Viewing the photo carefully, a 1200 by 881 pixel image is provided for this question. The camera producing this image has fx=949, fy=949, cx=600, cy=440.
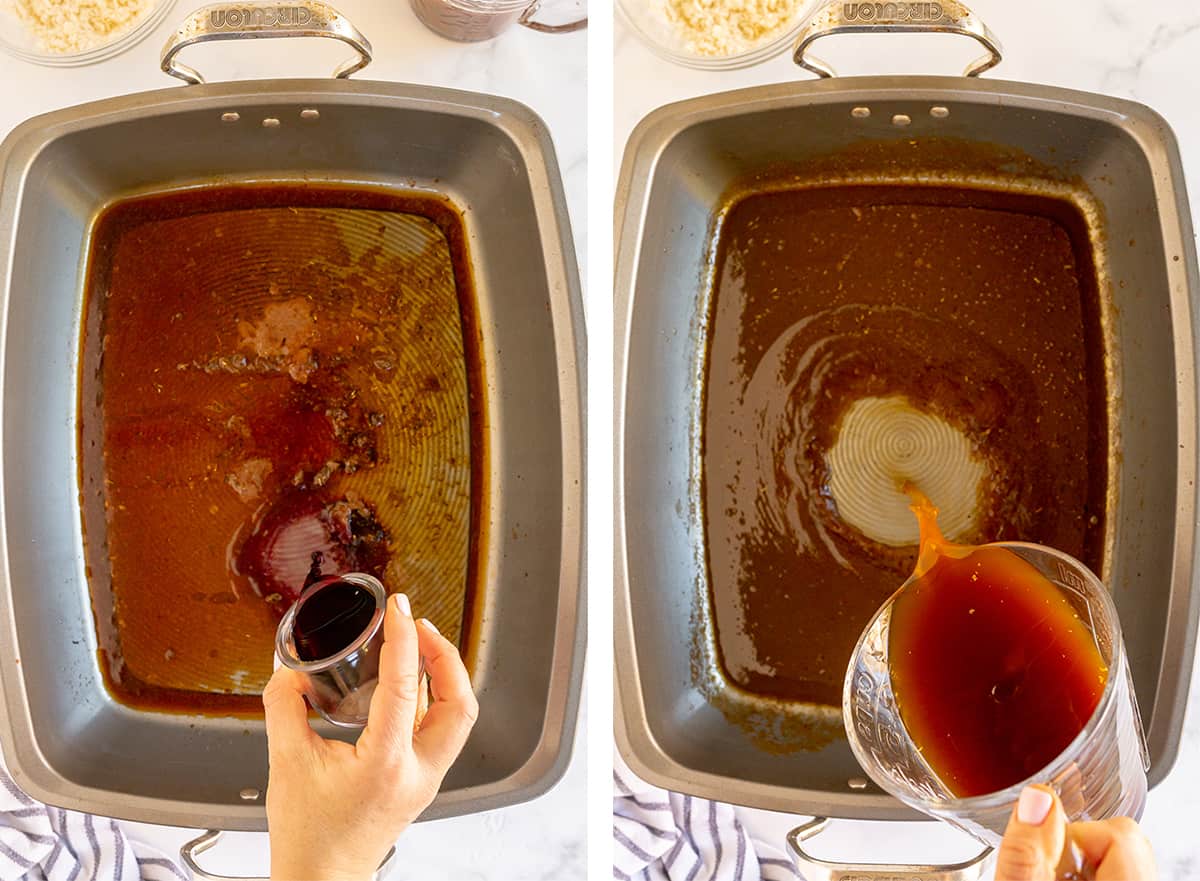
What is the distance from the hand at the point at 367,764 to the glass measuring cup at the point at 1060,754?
34 centimetres

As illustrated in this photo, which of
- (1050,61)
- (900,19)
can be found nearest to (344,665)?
(900,19)

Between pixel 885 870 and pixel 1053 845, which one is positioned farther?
pixel 885 870

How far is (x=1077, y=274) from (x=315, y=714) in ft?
2.92

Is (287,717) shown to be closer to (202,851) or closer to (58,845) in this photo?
(202,851)

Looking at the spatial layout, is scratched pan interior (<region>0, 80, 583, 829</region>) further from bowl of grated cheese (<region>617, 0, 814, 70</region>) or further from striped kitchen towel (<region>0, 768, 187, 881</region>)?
bowl of grated cheese (<region>617, 0, 814, 70</region>)

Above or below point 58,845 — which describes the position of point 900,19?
above

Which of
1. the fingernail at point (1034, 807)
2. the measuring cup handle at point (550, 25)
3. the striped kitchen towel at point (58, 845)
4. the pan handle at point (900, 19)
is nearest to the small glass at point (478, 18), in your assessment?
the measuring cup handle at point (550, 25)

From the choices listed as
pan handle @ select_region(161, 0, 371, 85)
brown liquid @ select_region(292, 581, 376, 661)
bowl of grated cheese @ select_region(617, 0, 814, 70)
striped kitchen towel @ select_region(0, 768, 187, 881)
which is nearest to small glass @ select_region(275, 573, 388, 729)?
brown liquid @ select_region(292, 581, 376, 661)

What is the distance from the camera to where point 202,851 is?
907 millimetres

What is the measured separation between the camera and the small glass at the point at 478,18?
840mm

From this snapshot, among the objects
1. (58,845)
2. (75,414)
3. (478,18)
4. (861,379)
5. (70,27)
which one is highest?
(478,18)

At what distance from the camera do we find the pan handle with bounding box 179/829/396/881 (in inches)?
33.6

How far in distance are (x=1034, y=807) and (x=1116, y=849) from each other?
57 mm

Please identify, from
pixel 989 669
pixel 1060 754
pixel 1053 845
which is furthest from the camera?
pixel 989 669
